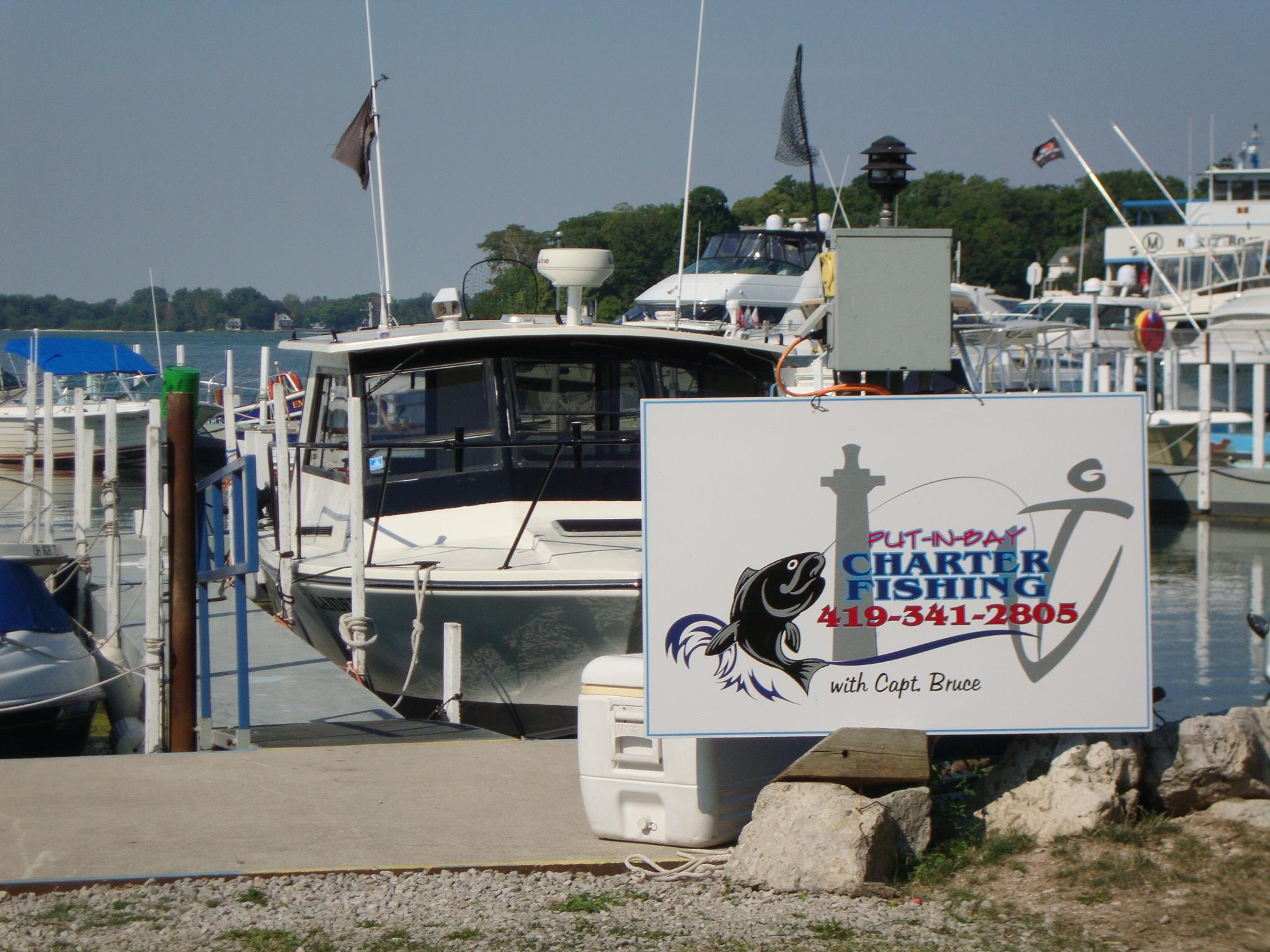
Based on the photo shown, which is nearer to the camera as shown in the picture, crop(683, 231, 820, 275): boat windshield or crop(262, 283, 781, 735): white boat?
crop(262, 283, 781, 735): white boat

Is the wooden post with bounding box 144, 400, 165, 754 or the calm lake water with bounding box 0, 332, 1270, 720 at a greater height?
the wooden post with bounding box 144, 400, 165, 754

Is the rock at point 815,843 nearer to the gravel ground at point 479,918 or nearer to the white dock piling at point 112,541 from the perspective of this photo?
the gravel ground at point 479,918

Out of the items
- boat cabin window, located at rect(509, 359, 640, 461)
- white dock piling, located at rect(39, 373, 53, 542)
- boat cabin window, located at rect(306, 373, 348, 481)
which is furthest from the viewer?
white dock piling, located at rect(39, 373, 53, 542)

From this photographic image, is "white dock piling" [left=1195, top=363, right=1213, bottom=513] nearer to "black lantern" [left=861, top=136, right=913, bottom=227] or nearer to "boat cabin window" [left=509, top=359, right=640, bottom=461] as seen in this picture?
"boat cabin window" [left=509, top=359, right=640, bottom=461]

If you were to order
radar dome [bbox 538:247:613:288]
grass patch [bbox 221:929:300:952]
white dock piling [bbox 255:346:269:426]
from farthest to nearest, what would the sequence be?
white dock piling [bbox 255:346:269:426], radar dome [bbox 538:247:613:288], grass patch [bbox 221:929:300:952]

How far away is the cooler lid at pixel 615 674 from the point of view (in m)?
4.98

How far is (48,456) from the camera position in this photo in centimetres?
1322

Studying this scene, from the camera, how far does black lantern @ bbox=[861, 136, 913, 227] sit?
5793 mm

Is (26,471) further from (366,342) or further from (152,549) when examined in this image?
(152,549)

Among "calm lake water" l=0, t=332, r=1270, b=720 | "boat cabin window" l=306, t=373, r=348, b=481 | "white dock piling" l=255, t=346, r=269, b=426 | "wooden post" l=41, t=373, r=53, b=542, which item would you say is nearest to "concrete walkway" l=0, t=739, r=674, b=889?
"boat cabin window" l=306, t=373, r=348, b=481

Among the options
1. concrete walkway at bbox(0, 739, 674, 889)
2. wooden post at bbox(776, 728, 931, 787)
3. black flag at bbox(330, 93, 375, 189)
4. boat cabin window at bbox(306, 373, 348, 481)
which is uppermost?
black flag at bbox(330, 93, 375, 189)

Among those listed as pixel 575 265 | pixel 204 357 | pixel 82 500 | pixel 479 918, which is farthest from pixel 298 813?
pixel 204 357

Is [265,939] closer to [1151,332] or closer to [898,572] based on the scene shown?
[898,572]

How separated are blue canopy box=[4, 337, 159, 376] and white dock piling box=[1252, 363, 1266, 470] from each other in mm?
22768
